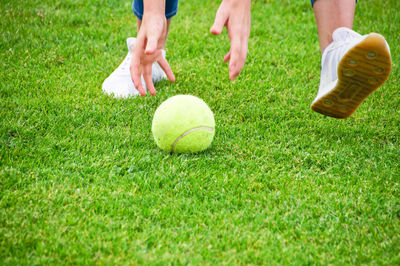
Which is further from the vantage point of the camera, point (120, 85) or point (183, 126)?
point (120, 85)


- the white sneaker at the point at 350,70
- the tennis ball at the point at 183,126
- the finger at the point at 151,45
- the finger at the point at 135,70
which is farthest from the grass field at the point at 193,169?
the finger at the point at 151,45

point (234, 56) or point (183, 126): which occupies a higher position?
point (234, 56)

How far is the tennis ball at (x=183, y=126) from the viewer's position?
2.66 m

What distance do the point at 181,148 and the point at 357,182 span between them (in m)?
1.24

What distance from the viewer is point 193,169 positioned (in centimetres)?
267

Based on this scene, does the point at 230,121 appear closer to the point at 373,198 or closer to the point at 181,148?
the point at 181,148

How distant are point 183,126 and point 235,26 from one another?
0.89 meters

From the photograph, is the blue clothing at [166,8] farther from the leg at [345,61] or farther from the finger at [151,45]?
the finger at [151,45]

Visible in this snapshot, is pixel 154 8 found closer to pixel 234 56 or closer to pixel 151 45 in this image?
pixel 151 45

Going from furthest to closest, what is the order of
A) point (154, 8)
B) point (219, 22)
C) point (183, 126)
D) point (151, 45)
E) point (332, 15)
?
point (332, 15) → point (183, 126) → point (154, 8) → point (151, 45) → point (219, 22)

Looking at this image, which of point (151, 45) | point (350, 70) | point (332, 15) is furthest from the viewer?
point (332, 15)

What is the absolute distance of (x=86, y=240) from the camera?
2.02 meters

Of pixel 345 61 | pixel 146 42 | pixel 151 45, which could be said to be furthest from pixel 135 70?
pixel 345 61

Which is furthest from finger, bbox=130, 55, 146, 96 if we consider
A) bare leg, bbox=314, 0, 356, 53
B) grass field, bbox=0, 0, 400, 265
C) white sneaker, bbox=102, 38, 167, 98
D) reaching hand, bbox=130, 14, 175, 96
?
bare leg, bbox=314, 0, 356, 53
